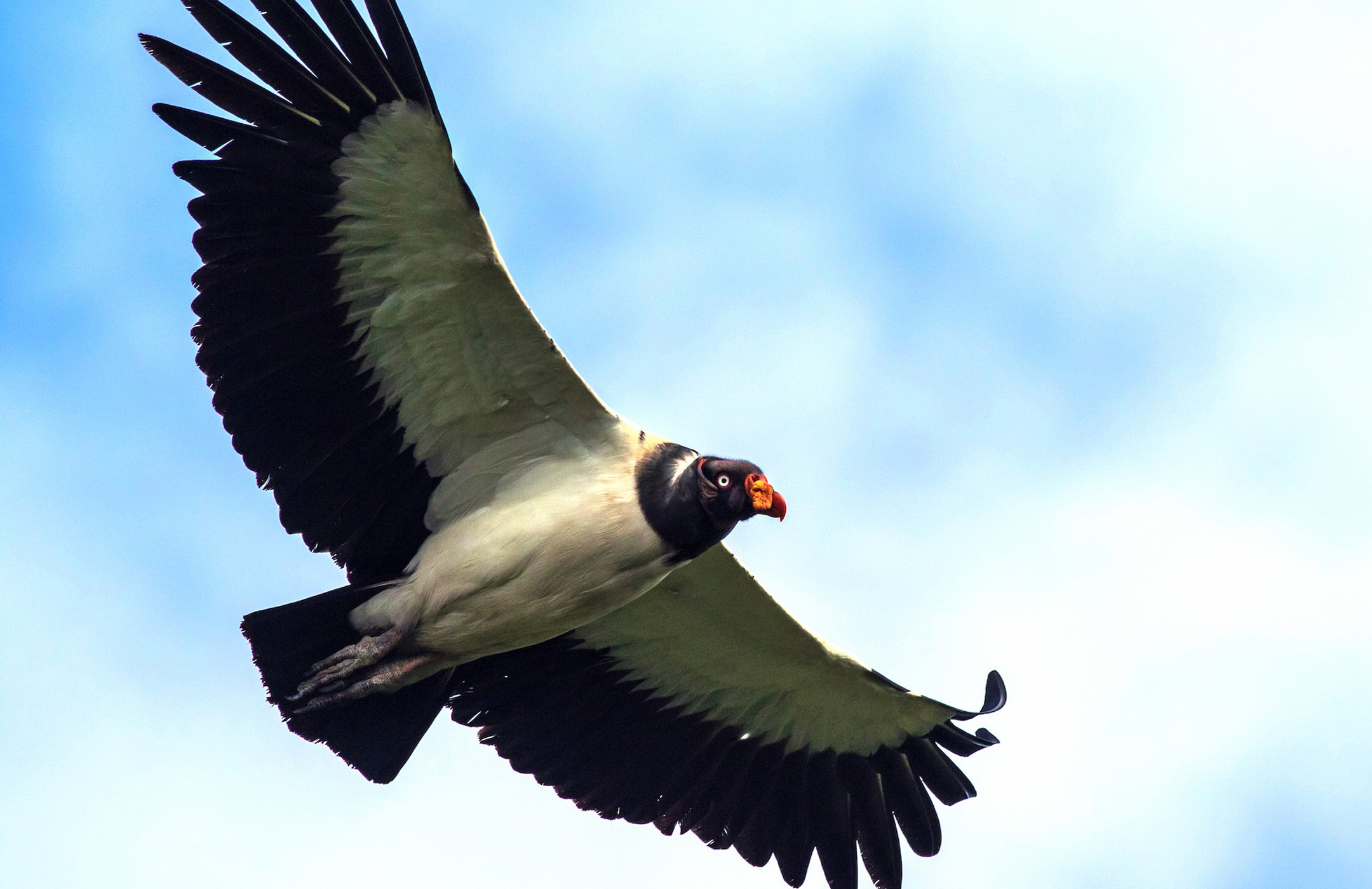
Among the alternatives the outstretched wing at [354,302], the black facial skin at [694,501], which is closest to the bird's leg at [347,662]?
the outstretched wing at [354,302]

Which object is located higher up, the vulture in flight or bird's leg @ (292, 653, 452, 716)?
the vulture in flight

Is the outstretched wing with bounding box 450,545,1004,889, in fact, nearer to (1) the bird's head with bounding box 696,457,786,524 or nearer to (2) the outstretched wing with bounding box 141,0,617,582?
(1) the bird's head with bounding box 696,457,786,524

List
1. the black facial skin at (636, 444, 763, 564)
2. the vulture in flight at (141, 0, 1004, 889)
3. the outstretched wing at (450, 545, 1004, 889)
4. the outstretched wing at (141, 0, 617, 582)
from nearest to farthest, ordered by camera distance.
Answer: the outstretched wing at (141, 0, 617, 582), the vulture in flight at (141, 0, 1004, 889), the black facial skin at (636, 444, 763, 564), the outstretched wing at (450, 545, 1004, 889)

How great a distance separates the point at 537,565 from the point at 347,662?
1.45 meters

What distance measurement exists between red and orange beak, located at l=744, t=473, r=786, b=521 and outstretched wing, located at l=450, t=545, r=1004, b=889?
1168 mm

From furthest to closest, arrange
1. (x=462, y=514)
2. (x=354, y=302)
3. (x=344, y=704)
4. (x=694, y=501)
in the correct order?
(x=462, y=514)
(x=344, y=704)
(x=694, y=501)
(x=354, y=302)

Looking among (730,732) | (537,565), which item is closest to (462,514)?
(537,565)

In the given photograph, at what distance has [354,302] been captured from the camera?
35.8 ft

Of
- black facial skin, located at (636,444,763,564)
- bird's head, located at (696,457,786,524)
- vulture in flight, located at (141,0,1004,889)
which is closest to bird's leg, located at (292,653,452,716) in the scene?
vulture in flight, located at (141,0,1004,889)

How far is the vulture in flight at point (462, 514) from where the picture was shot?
10.4 metres

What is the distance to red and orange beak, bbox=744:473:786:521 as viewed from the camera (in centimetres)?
1117

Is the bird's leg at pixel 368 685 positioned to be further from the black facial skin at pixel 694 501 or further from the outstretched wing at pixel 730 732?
the black facial skin at pixel 694 501

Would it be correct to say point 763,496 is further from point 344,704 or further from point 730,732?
point 344,704

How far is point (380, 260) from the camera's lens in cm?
1075
